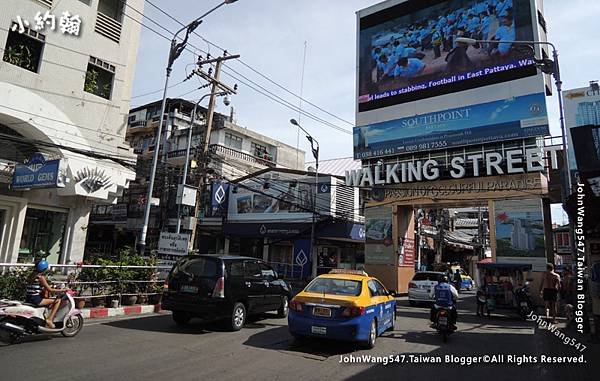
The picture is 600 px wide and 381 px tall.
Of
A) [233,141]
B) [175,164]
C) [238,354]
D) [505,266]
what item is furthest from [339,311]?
[175,164]

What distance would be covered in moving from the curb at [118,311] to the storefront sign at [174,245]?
7.40ft

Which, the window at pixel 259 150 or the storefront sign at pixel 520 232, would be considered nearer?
the storefront sign at pixel 520 232

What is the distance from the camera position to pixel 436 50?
2691 cm

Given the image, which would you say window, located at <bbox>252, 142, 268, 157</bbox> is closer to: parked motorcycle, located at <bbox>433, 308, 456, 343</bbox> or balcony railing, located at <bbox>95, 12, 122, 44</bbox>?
balcony railing, located at <bbox>95, 12, 122, 44</bbox>

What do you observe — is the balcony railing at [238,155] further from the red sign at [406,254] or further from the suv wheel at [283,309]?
the suv wheel at [283,309]

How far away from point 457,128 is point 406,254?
8502 millimetres

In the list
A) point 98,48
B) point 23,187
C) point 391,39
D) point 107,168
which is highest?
point 391,39

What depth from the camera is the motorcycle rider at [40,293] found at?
311 inches

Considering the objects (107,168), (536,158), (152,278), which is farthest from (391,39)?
(152,278)

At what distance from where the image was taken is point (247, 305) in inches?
400

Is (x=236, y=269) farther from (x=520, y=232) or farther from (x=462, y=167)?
(x=462, y=167)

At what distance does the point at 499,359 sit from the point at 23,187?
1397 centimetres

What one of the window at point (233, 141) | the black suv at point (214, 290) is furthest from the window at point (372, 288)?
the window at point (233, 141)

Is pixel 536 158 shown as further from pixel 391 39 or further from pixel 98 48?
pixel 98 48
